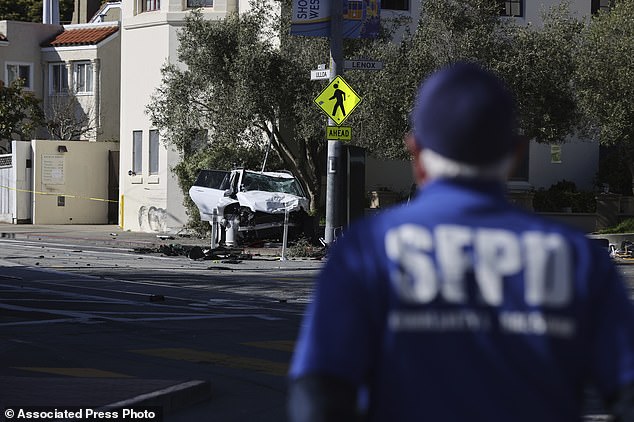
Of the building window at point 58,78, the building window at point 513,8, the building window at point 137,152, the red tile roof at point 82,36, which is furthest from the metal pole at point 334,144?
the building window at point 58,78

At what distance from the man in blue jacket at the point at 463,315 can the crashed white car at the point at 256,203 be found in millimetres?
23636

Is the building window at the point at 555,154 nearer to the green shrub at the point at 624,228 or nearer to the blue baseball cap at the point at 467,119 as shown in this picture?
the green shrub at the point at 624,228

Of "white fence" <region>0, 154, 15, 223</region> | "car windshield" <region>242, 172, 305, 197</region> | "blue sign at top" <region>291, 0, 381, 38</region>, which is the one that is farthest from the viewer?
"white fence" <region>0, 154, 15, 223</region>

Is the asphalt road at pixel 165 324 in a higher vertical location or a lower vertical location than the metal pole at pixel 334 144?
lower

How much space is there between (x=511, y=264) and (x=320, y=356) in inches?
19.9

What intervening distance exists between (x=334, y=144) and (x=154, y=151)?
13.7 m

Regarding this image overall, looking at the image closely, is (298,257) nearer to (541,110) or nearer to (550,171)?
(541,110)

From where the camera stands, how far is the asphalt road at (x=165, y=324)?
9.80 metres

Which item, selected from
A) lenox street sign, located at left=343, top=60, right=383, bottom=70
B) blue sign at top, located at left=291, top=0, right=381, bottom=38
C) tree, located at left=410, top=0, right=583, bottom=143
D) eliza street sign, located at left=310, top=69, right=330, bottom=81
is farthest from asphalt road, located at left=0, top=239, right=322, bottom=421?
tree, located at left=410, top=0, right=583, bottom=143

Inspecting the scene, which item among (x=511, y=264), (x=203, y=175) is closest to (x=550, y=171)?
(x=203, y=175)

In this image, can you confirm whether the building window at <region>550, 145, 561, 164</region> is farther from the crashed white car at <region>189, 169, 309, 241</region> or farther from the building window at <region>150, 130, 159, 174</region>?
the building window at <region>150, 130, 159, 174</region>

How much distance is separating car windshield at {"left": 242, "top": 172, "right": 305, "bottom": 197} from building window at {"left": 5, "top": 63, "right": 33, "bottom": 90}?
22.1m

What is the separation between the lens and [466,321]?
276 centimetres

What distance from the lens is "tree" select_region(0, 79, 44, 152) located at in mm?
44062
